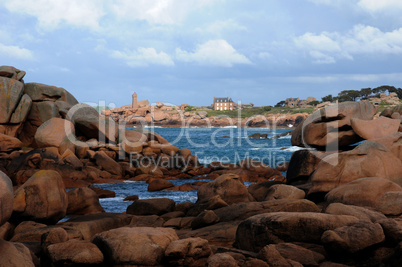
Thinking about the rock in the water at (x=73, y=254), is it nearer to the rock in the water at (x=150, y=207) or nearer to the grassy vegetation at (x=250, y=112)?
the rock in the water at (x=150, y=207)

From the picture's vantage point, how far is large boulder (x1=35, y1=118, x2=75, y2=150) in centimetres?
2902

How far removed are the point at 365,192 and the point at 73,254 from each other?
27.3ft

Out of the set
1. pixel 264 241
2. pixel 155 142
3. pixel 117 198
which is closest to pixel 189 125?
pixel 155 142

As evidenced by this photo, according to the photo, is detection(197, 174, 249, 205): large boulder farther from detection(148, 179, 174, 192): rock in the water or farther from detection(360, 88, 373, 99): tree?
detection(360, 88, 373, 99): tree

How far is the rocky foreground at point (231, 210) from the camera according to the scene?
328 inches

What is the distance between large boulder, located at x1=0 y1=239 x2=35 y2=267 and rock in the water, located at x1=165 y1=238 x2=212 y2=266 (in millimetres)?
2911

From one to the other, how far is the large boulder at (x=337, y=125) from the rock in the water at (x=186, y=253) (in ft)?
37.6

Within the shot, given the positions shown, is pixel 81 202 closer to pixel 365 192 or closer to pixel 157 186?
pixel 157 186

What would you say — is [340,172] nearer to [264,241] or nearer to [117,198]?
[264,241]

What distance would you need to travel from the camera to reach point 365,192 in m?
11.7

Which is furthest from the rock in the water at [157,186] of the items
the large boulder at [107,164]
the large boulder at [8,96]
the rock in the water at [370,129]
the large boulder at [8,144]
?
the large boulder at [8,96]

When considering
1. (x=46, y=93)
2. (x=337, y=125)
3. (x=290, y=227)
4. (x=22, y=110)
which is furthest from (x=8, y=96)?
(x=290, y=227)

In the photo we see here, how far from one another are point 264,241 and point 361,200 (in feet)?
13.4

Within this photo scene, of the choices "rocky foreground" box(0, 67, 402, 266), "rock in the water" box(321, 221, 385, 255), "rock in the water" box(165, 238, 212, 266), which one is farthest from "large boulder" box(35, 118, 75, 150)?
"rock in the water" box(321, 221, 385, 255)
